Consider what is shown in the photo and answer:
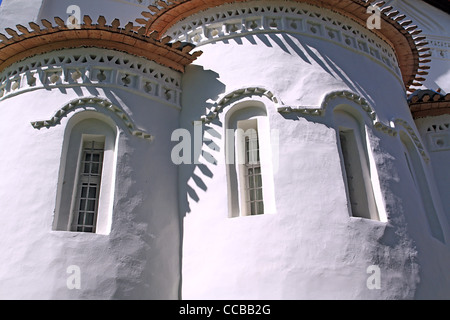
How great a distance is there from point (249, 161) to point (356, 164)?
1.82 metres

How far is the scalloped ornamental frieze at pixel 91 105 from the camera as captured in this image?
7.81 m


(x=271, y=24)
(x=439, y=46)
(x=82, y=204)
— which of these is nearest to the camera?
(x=82, y=204)

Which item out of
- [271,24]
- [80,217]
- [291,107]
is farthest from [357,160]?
[80,217]

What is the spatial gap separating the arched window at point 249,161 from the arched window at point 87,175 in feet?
6.25

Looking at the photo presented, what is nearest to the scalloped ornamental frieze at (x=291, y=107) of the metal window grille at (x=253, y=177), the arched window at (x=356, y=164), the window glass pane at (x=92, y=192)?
the arched window at (x=356, y=164)

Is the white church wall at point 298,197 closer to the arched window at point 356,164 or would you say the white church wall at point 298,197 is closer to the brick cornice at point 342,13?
the arched window at point 356,164

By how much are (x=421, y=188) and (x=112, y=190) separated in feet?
19.1

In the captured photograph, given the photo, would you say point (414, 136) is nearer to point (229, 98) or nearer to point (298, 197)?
point (298, 197)

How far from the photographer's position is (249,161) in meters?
8.12

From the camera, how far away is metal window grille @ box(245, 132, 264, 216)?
7.74m

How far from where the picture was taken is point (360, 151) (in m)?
8.37

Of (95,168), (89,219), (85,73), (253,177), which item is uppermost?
(85,73)

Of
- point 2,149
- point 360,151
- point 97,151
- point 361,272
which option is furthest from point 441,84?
point 2,149

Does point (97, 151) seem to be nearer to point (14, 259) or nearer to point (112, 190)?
point (112, 190)
